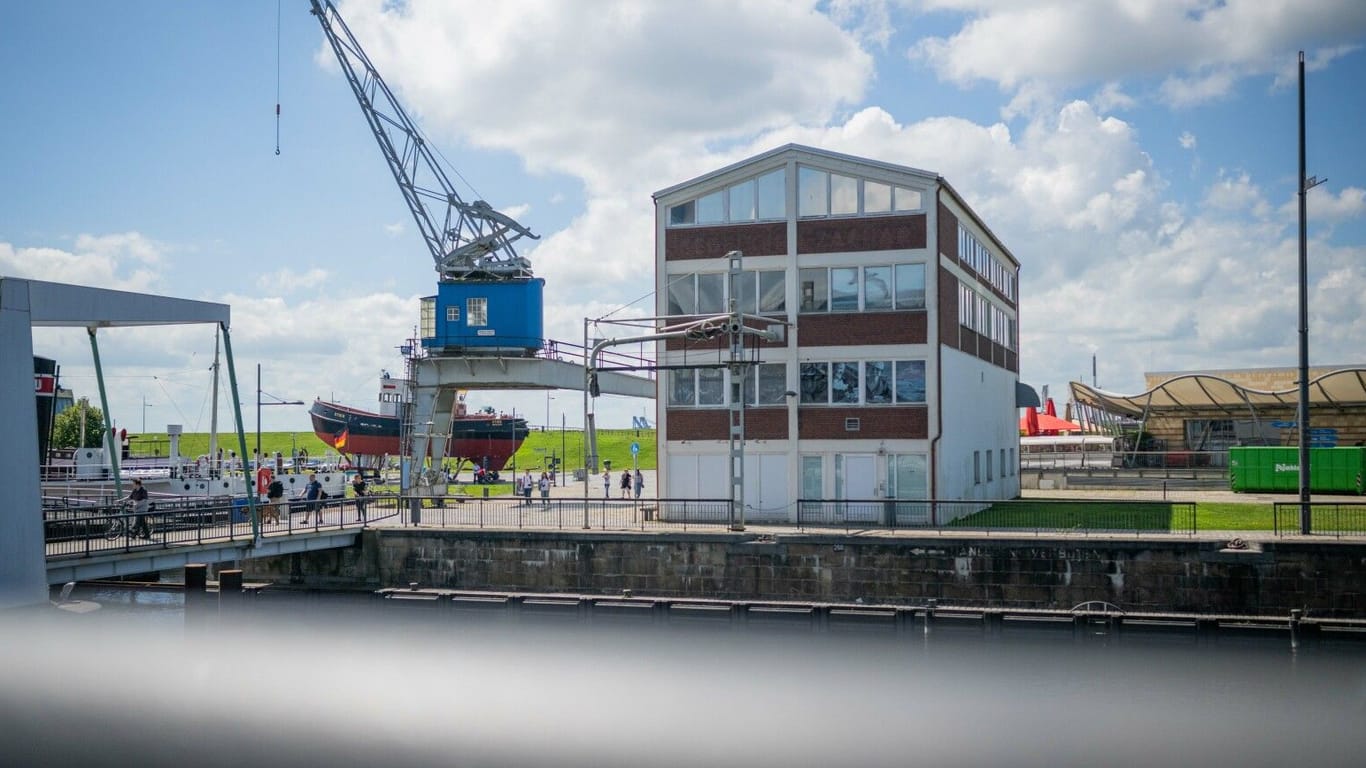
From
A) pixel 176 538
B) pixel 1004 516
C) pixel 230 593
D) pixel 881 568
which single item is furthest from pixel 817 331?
pixel 176 538

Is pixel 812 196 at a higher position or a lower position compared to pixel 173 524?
higher

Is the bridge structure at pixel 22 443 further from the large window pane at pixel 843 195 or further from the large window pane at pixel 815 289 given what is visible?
the large window pane at pixel 843 195

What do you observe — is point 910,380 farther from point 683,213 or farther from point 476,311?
point 476,311

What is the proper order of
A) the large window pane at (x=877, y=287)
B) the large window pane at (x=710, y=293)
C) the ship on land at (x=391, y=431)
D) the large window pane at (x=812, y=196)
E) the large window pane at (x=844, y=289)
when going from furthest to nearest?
the ship on land at (x=391, y=431) → the large window pane at (x=710, y=293) → the large window pane at (x=812, y=196) → the large window pane at (x=844, y=289) → the large window pane at (x=877, y=287)

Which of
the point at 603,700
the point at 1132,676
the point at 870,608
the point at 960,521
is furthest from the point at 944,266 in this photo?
the point at 603,700

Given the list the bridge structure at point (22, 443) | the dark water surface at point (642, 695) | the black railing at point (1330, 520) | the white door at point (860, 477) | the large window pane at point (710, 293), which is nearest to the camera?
the dark water surface at point (642, 695)

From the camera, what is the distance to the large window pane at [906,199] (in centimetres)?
3506

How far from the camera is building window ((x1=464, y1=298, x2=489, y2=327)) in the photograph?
43.5 meters

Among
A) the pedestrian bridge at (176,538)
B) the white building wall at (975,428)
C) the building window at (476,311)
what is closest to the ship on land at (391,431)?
the building window at (476,311)

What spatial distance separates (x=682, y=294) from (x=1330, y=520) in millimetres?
19489

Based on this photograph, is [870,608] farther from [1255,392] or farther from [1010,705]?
[1255,392]

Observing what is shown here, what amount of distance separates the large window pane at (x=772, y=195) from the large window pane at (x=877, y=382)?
553cm

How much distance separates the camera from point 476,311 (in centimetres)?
4359

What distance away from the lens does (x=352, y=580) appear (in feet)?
111
